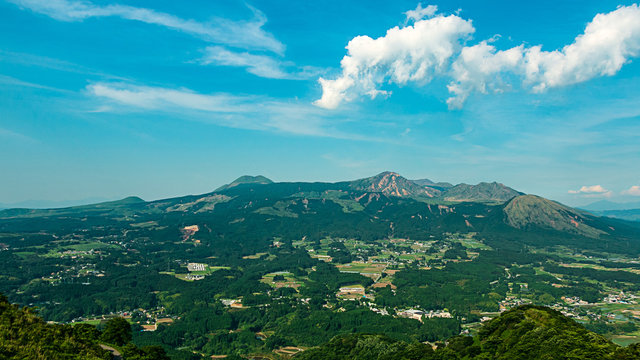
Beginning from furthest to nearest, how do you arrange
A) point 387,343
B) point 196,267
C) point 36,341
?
point 196,267 < point 387,343 < point 36,341

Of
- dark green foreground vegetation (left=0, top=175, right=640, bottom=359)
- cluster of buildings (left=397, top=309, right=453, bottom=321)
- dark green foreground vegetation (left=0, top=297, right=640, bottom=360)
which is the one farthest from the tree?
cluster of buildings (left=397, top=309, right=453, bottom=321)

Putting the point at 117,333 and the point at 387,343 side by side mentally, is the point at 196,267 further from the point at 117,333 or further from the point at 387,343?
the point at 387,343

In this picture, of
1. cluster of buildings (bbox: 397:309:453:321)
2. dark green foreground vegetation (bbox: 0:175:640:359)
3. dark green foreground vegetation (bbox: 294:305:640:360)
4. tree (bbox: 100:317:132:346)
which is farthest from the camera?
cluster of buildings (bbox: 397:309:453:321)

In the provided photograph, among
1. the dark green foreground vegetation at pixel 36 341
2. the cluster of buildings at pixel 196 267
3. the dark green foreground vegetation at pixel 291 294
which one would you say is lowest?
the cluster of buildings at pixel 196 267

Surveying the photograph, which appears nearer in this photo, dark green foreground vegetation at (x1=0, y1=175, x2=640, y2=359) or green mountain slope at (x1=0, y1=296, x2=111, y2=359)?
green mountain slope at (x1=0, y1=296, x2=111, y2=359)

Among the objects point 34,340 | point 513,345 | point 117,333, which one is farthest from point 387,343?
point 34,340

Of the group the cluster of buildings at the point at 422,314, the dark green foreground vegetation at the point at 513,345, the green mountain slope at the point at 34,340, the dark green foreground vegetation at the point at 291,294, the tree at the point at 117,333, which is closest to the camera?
the green mountain slope at the point at 34,340

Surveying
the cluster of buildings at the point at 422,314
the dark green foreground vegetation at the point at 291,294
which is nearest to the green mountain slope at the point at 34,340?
the dark green foreground vegetation at the point at 291,294

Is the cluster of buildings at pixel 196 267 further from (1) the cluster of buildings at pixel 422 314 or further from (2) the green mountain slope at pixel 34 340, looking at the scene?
(2) the green mountain slope at pixel 34 340

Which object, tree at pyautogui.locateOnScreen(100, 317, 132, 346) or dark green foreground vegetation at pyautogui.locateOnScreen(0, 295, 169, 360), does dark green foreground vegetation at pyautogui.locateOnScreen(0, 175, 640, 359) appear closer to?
tree at pyautogui.locateOnScreen(100, 317, 132, 346)
